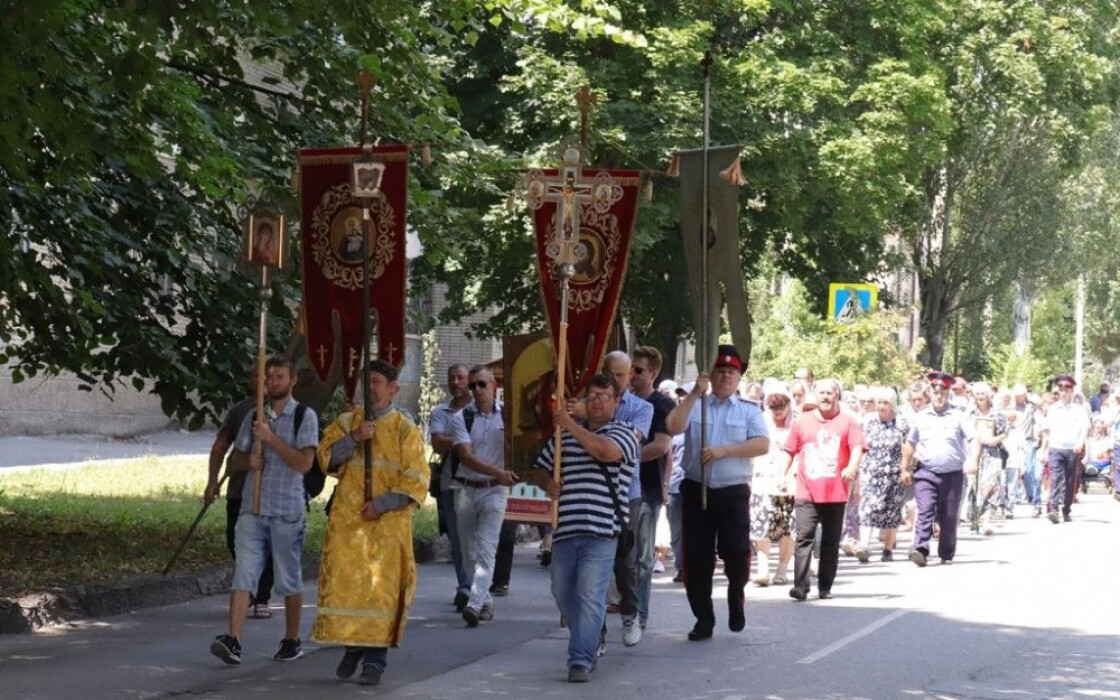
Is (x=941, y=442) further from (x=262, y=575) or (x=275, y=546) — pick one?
(x=275, y=546)

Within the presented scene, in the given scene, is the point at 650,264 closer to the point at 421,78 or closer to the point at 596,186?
the point at 421,78

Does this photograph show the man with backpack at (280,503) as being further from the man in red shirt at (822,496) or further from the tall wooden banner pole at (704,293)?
the man in red shirt at (822,496)

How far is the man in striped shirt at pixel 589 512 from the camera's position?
11.1m

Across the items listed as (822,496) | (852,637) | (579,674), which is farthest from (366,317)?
(822,496)

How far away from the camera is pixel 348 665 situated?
430 inches

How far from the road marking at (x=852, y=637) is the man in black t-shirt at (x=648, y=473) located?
1.28 m

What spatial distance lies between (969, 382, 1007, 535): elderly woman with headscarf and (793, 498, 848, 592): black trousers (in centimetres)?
982

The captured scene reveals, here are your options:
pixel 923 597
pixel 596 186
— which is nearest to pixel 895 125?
pixel 923 597

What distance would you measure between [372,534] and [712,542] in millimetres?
3177

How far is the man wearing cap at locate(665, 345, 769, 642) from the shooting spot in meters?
13.2

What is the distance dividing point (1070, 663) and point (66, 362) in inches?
361

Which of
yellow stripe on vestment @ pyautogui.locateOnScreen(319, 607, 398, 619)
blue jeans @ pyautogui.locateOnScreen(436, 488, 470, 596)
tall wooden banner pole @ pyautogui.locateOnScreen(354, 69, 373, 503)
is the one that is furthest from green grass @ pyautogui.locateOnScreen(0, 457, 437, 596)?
yellow stripe on vestment @ pyautogui.locateOnScreen(319, 607, 398, 619)

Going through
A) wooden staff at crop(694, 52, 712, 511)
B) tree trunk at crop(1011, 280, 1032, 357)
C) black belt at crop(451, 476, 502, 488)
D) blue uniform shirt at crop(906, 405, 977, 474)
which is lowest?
black belt at crop(451, 476, 502, 488)

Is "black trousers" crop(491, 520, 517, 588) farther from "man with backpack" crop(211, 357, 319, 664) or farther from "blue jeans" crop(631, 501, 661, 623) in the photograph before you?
"man with backpack" crop(211, 357, 319, 664)
